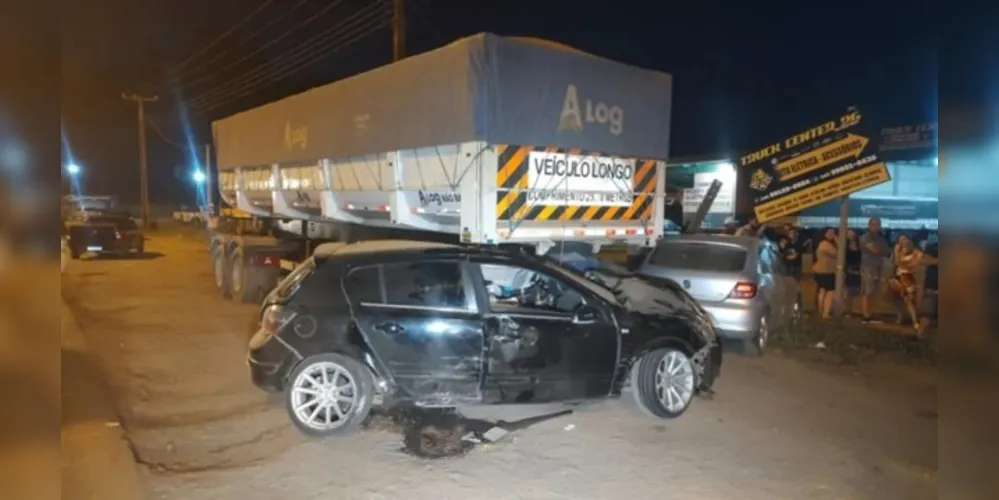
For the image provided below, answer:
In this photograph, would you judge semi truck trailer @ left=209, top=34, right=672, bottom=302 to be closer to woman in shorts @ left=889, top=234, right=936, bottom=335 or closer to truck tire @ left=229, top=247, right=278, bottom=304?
truck tire @ left=229, top=247, right=278, bottom=304

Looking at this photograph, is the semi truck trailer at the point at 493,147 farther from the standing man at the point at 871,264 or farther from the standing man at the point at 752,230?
the standing man at the point at 752,230

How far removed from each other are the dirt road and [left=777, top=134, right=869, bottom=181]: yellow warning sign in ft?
11.8

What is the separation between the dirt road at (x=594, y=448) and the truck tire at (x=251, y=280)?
153 inches

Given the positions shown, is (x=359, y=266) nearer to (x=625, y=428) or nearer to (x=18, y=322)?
(x=625, y=428)

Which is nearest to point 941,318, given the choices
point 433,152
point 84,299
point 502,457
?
point 502,457

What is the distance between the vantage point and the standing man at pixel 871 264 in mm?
11477

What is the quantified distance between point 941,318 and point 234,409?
224 inches

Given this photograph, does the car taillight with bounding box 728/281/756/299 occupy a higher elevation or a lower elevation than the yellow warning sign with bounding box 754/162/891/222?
lower

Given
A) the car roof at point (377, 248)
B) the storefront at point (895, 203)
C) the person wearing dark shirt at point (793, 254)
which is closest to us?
the car roof at point (377, 248)

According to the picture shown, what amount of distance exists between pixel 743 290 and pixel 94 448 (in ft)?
20.8

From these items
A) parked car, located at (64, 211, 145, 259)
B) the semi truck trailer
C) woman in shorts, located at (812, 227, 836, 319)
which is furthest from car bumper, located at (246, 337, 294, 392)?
parked car, located at (64, 211, 145, 259)

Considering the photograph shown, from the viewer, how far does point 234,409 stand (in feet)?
20.6

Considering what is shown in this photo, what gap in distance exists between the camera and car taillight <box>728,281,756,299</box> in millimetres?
8008

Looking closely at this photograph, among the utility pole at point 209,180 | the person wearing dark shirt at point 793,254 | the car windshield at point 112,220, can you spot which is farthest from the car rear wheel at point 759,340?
the car windshield at point 112,220
